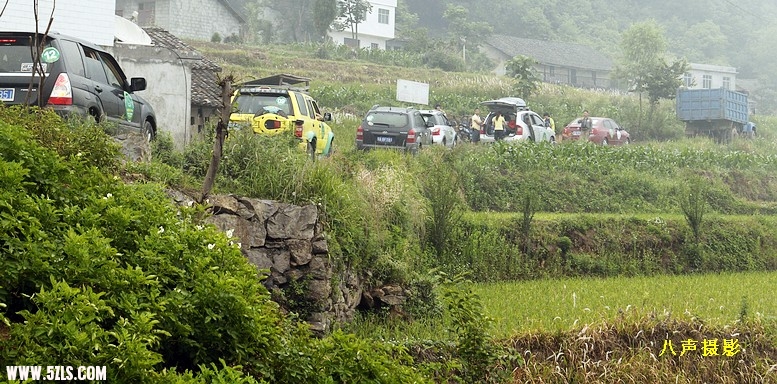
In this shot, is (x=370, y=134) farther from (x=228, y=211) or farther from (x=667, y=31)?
(x=667, y=31)

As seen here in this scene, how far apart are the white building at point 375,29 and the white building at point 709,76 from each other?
2205 cm

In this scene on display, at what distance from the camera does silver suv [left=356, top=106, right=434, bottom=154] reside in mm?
27844

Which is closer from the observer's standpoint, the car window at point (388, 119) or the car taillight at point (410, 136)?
the car taillight at point (410, 136)

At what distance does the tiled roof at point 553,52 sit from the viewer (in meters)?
74.4

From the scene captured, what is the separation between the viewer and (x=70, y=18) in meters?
21.7

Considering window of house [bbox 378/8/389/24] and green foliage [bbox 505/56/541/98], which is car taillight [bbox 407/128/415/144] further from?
window of house [bbox 378/8/389/24]

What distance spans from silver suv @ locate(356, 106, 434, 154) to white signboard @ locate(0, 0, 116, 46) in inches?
307

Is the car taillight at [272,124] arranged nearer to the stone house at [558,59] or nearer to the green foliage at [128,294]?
the green foliage at [128,294]

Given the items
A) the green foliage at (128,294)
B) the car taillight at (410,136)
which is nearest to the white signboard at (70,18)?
the car taillight at (410,136)

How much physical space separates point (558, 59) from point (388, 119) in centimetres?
4980

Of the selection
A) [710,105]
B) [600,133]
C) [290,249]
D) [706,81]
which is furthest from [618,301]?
[706,81]

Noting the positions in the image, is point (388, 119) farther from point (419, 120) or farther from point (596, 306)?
point (596, 306)

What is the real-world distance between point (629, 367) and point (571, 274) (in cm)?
827

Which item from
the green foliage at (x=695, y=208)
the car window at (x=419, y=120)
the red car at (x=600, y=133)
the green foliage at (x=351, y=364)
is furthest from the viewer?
the red car at (x=600, y=133)
